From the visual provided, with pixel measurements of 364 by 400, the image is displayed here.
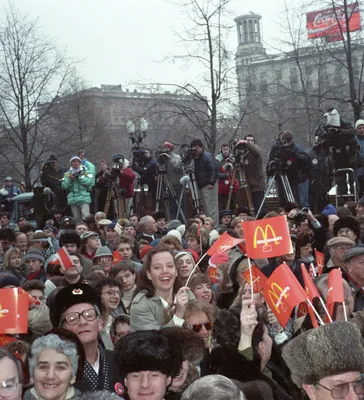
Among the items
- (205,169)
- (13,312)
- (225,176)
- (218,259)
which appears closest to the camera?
(13,312)

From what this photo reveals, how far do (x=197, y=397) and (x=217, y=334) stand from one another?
1.51m

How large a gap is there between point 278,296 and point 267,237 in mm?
950

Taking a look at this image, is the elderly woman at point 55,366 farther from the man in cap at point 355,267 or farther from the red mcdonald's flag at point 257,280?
the man in cap at point 355,267

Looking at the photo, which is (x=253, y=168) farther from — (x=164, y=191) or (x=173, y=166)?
(x=164, y=191)

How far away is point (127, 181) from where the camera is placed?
15.5 m

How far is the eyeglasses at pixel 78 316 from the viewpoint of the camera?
5305 mm

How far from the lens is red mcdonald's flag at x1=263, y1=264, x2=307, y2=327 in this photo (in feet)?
17.5

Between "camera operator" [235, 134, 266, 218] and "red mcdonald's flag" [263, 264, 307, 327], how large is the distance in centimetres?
849

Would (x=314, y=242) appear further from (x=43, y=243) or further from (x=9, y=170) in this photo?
(x=9, y=170)

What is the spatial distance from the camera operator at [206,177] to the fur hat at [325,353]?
10151 millimetres

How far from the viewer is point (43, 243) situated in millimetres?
11250

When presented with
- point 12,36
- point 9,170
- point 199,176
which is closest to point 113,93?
point 9,170

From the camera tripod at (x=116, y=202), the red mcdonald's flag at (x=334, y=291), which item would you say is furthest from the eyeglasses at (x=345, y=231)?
the camera tripod at (x=116, y=202)

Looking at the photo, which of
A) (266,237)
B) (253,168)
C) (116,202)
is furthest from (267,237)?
(116,202)
